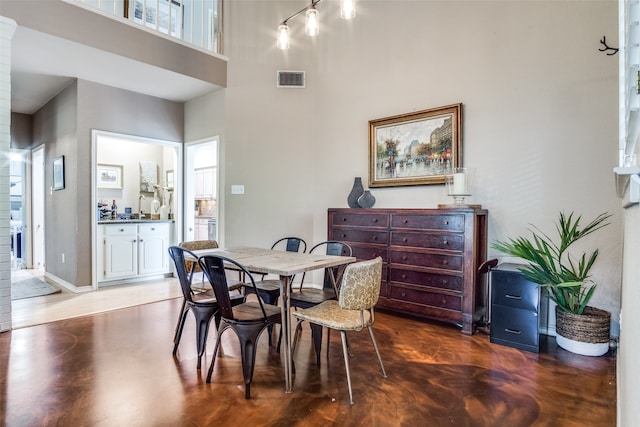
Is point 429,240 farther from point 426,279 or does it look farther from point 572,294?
point 572,294

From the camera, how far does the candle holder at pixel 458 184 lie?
3410 millimetres

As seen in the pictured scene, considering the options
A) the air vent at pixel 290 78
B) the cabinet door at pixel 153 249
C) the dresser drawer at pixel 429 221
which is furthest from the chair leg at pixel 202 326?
the air vent at pixel 290 78

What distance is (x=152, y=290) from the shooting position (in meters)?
4.71

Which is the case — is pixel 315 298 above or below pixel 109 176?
below

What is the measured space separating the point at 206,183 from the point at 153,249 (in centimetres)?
222

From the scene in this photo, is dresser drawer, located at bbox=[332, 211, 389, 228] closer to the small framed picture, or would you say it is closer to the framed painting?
the small framed picture

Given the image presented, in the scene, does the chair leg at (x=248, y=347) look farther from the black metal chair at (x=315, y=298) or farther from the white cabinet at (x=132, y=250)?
the white cabinet at (x=132, y=250)

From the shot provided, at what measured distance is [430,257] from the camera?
3.35 m

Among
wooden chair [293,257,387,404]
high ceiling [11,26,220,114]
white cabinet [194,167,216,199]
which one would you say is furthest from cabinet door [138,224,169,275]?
wooden chair [293,257,387,404]

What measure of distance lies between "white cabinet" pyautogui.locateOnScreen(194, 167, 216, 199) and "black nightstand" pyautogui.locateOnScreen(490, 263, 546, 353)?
18.4 feet

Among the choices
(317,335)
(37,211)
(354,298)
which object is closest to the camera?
(354,298)

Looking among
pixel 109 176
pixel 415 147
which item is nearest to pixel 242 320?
pixel 415 147

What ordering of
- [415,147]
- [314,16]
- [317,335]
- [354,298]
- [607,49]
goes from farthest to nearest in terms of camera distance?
[415,147] → [607,49] → [314,16] → [317,335] → [354,298]

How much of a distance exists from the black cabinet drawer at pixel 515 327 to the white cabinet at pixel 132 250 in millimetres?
4667
